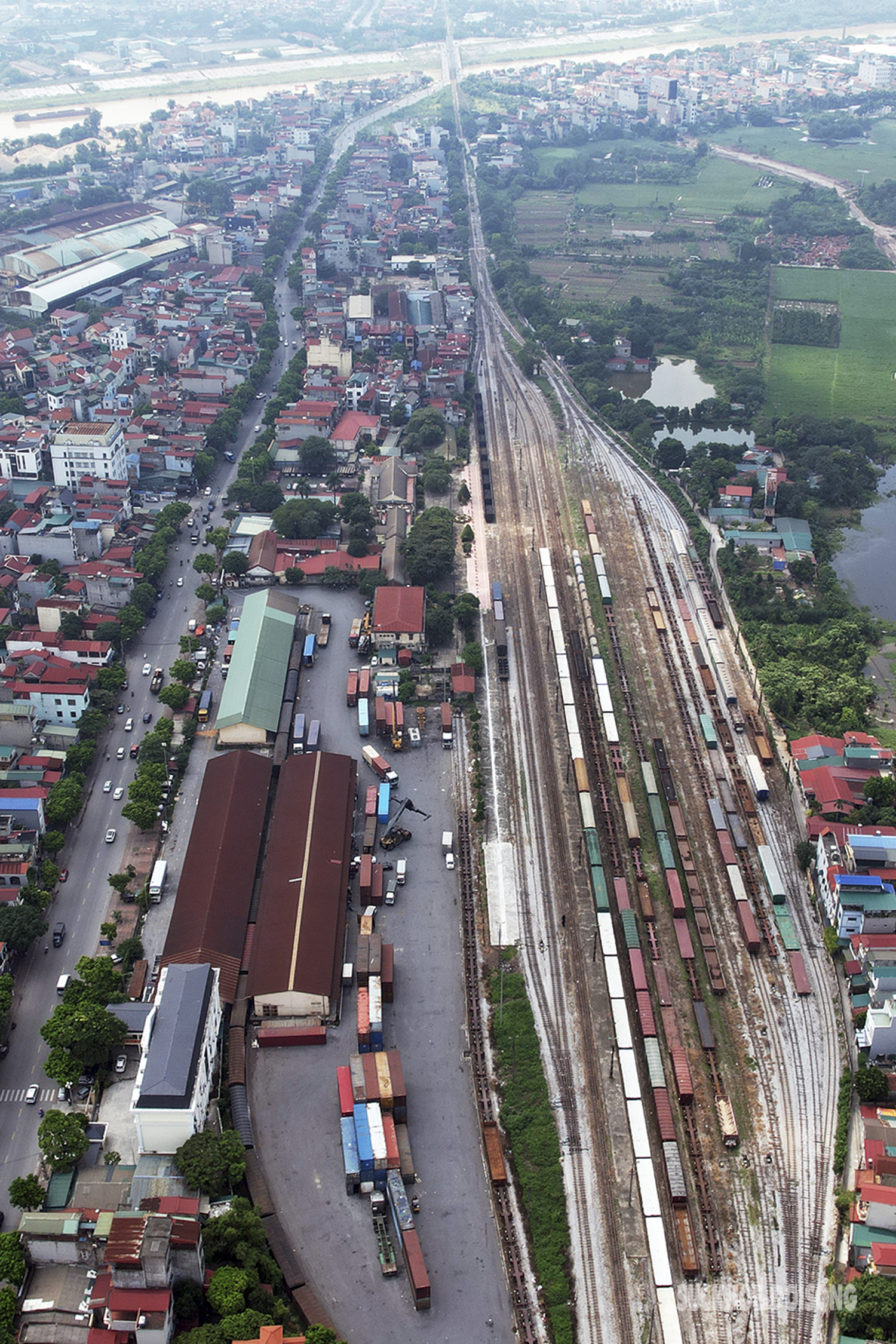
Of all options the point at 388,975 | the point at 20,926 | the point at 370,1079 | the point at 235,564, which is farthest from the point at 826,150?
the point at 370,1079

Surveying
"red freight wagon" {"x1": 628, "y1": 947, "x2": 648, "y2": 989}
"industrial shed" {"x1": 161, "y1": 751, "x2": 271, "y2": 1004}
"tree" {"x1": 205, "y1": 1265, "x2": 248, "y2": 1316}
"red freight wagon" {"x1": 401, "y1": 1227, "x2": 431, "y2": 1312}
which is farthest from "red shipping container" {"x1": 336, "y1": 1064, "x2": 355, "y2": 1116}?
"red freight wagon" {"x1": 628, "y1": 947, "x2": 648, "y2": 989}

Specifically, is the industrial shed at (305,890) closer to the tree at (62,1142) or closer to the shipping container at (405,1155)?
the shipping container at (405,1155)

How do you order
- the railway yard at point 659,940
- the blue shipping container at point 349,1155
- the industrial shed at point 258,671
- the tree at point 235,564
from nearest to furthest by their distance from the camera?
1. the railway yard at point 659,940
2. the blue shipping container at point 349,1155
3. the industrial shed at point 258,671
4. the tree at point 235,564

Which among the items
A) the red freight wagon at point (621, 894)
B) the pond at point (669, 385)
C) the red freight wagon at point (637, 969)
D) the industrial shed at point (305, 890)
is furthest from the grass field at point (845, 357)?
the red freight wagon at point (637, 969)

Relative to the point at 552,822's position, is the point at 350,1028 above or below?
below

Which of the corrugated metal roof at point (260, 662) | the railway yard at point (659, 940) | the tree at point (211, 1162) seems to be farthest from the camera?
the corrugated metal roof at point (260, 662)

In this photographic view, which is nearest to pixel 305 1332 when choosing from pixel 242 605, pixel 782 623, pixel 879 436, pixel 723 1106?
pixel 723 1106

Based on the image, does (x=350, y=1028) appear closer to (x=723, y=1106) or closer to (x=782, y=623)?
(x=723, y=1106)
